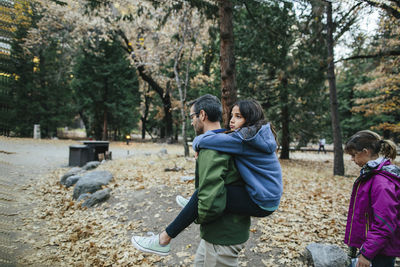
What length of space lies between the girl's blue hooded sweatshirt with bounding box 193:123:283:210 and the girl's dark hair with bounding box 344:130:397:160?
0.99m

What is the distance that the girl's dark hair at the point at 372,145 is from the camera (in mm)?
1854

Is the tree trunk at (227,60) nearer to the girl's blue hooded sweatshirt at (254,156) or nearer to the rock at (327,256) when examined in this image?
the rock at (327,256)

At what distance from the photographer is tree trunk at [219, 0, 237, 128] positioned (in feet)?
15.7

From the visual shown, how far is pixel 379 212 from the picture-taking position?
1681 millimetres

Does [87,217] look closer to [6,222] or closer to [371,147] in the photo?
[6,222]

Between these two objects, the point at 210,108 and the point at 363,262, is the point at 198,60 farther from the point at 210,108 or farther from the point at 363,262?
the point at 363,262

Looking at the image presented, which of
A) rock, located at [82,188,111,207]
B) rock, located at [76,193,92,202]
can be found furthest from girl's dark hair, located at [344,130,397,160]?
rock, located at [76,193,92,202]

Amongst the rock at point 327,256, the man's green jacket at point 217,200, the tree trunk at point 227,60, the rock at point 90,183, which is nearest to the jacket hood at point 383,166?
the man's green jacket at point 217,200

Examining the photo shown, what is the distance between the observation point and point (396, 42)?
6.90 metres

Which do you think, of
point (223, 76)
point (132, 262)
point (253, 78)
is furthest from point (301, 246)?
point (253, 78)

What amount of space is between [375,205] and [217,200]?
1.29 meters

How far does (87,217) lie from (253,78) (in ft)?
33.8

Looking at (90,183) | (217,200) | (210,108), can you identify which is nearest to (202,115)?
(210,108)

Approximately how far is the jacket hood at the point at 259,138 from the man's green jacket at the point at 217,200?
0.16 metres
